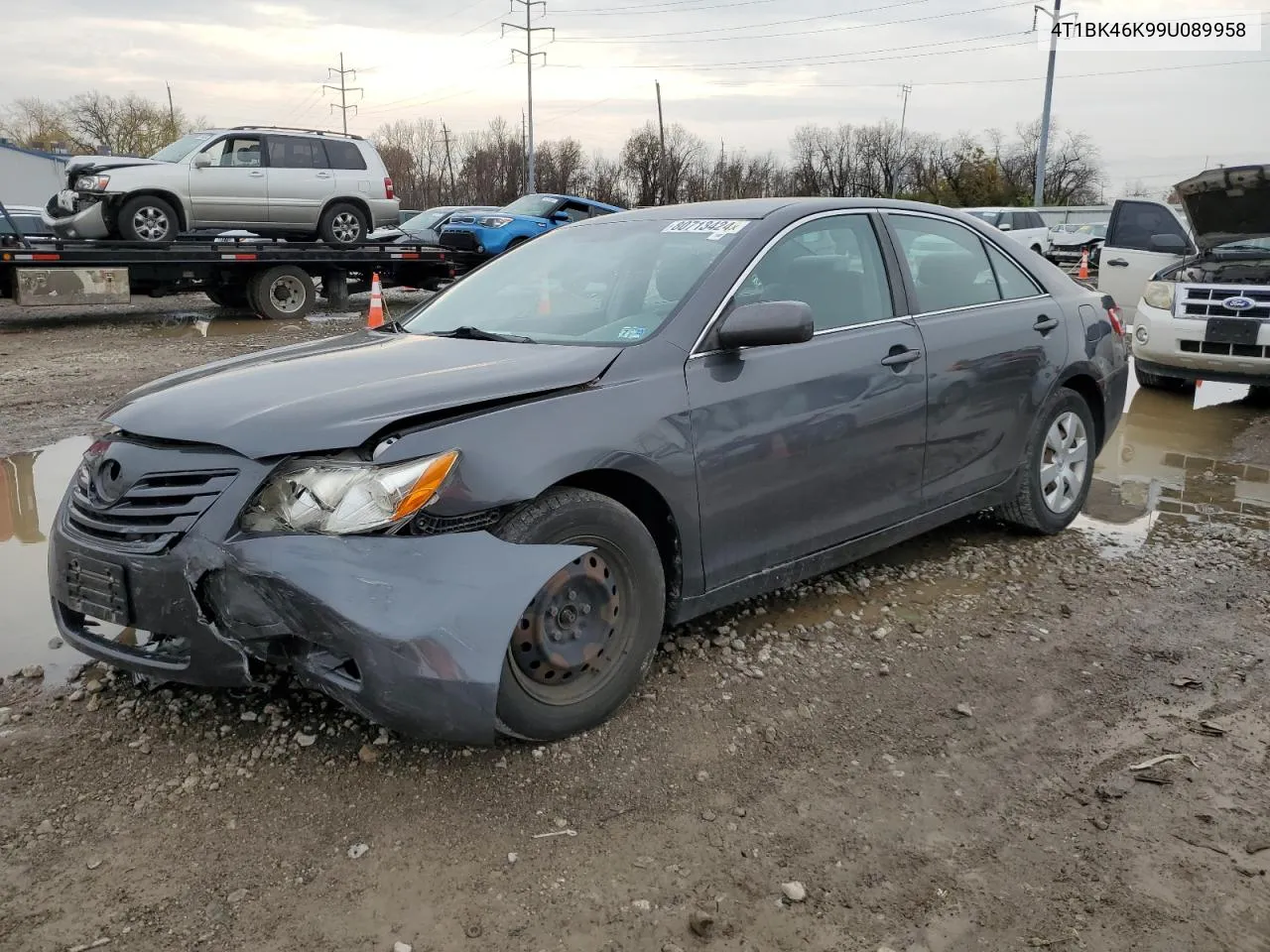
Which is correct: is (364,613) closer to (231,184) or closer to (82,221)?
(82,221)

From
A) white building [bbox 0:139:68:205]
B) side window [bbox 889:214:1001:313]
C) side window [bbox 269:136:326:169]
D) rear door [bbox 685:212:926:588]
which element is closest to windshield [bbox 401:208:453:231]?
side window [bbox 269:136:326:169]

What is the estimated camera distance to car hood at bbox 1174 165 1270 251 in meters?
8.01

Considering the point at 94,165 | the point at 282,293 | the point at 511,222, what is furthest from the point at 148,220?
the point at 511,222

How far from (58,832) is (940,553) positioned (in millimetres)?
3767

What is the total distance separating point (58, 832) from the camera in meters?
2.69

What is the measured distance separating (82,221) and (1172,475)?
13285 millimetres

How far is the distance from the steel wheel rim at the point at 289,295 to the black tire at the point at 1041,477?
12.4 meters

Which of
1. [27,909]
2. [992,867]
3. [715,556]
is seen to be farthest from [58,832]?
[992,867]

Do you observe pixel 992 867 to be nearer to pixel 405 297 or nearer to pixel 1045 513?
pixel 1045 513

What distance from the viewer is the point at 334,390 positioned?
3012mm

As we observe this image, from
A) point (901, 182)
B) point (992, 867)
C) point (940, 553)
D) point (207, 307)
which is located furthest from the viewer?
point (901, 182)

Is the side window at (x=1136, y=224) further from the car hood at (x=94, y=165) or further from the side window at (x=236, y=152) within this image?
the car hood at (x=94, y=165)

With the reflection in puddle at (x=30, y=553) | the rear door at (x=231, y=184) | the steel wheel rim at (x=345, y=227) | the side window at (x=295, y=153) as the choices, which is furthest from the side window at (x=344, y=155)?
the reflection in puddle at (x=30, y=553)

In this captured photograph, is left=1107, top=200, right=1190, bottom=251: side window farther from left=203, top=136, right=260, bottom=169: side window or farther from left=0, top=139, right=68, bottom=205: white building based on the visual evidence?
left=0, top=139, right=68, bottom=205: white building
